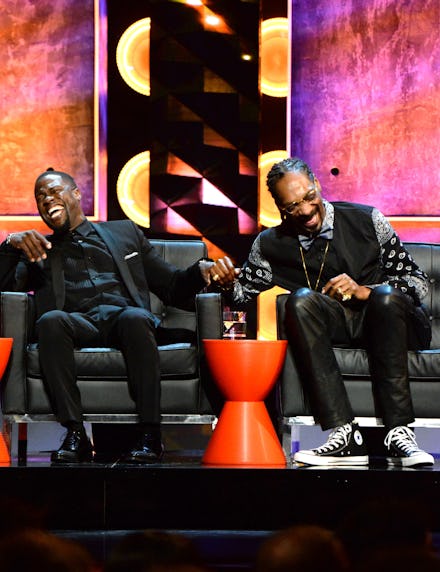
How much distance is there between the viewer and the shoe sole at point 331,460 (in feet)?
10.0

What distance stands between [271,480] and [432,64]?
2807 mm

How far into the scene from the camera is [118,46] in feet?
16.0

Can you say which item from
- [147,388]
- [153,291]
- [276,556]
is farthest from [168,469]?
[276,556]

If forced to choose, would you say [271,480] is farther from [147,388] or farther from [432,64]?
[432,64]

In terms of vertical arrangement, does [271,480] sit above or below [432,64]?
below

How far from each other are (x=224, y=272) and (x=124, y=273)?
0.47 metres

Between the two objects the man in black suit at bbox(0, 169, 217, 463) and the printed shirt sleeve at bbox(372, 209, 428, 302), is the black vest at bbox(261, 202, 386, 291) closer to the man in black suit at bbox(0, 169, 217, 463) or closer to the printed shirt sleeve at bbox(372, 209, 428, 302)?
the printed shirt sleeve at bbox(372, 209, 428, 302)

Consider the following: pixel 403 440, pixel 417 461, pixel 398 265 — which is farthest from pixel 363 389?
pixel 398 265

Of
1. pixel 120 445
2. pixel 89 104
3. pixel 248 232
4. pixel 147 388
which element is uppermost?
pixel 89 104

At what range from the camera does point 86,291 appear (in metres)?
3.71

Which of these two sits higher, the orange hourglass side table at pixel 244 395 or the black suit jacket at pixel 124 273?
the black suit jacket at pixel 124 273

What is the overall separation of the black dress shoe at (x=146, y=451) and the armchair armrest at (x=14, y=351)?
0.50m

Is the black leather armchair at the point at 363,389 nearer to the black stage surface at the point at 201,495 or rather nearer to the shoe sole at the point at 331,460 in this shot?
the shoe sole at the point at 331,460

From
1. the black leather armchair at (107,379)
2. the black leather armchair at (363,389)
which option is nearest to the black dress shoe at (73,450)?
the black leather armchair at (107,379)
